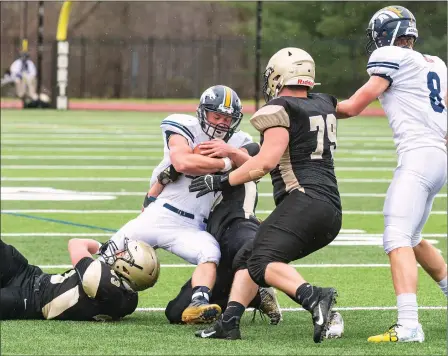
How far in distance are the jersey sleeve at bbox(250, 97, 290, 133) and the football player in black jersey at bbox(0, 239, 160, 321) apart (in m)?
1.00

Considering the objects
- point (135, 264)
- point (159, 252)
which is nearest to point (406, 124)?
point (135, 264)

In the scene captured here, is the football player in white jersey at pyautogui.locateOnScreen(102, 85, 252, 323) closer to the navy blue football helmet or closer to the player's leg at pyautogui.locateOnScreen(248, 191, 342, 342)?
the player's leg at pyautogui.locateOnScreen(248, 191, 342, 342)

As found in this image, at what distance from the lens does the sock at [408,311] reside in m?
5.95

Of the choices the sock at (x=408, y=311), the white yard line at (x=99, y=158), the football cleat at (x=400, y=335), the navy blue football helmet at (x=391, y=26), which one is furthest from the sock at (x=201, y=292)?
the white yard line at (x=99, y=158)

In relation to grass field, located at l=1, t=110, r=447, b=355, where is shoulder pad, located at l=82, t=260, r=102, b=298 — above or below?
above

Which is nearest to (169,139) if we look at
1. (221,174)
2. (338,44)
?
(221,174)

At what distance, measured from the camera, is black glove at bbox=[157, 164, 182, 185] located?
6.95 metres

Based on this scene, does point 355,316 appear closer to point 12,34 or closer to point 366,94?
point 366,94

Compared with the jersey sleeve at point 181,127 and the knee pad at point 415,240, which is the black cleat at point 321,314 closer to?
the knee pad at point 415,240

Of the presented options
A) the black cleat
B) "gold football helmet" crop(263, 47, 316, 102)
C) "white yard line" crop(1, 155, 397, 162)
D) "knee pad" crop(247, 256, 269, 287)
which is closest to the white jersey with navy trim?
"gold football helmet" crop(263, 47, 316, 102)

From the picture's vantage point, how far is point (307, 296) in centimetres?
580

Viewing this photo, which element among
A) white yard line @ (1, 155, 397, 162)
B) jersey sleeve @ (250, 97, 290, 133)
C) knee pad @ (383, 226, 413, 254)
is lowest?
white yard line @ (1, 155, 397, 162)

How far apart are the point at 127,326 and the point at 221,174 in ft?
3.32

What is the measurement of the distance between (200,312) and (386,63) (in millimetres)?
1609
